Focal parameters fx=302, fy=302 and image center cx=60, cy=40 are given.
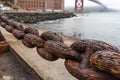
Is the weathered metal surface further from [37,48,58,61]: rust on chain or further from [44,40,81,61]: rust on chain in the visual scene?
[37,48,58,61]: rust on chain

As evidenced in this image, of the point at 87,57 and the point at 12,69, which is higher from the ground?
the point at 87,57

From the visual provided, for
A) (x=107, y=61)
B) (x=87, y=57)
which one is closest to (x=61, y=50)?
(x=87, y=57)

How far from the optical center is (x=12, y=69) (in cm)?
238

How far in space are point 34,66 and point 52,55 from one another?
0.77m

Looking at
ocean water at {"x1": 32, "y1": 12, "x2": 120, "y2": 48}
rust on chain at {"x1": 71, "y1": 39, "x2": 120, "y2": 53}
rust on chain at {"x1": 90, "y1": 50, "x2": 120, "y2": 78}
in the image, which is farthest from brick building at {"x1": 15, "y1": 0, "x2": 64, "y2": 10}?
rust on chain at {"x1": 90, "y1": 50, "x2": 120, "y2": 78}

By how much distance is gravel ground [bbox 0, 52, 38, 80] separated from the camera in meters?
2.15

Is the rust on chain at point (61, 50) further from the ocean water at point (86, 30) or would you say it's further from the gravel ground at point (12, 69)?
the ocean water at point (86, 30)

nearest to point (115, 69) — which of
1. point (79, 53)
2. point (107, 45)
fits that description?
point (107, 45)

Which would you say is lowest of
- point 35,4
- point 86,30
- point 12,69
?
point 86,30

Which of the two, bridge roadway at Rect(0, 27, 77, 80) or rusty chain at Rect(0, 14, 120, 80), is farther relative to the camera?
bridge roadway at Rect(0, 27, 77, 80)

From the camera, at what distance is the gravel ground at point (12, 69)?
2151 mm

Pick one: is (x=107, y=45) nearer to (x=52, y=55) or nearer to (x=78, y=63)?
(x=78, y=63)

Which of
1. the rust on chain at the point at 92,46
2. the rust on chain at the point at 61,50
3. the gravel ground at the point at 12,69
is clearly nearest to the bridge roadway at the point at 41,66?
the gravel ground at the point at 12,69

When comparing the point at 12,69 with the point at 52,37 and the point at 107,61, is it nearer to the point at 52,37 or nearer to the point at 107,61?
the point at 52,37
